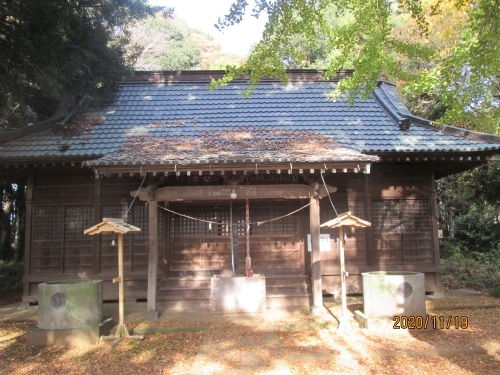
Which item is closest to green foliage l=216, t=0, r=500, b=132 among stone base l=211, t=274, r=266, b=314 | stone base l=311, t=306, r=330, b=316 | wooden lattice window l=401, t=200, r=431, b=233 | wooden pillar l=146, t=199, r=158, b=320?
wooden lattice window l=401, t=200, r=431, b=233

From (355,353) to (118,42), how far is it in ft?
35.6

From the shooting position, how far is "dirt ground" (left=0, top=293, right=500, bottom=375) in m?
5.10

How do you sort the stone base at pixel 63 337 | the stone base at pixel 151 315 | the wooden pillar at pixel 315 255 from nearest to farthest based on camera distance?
the stone base at pixel 63 337, the stone base at pixel 151 315, the wooden pillar at pixel 315 255

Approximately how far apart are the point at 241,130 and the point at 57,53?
4.56 m

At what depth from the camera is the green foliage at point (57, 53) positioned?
24.3ft

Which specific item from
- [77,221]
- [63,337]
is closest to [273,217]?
[77,221]

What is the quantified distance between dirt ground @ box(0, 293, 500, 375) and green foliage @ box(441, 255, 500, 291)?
10.5 ft

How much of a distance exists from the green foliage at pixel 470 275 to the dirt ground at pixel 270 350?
3198mm

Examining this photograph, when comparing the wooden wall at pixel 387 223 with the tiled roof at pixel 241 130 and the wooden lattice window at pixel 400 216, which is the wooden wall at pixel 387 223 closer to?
the wooden lattice window at pixel 400 216

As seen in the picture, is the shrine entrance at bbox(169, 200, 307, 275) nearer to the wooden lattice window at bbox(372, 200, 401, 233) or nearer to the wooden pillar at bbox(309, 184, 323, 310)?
the wooden pillar at bbox(309, 184, 323, 310)

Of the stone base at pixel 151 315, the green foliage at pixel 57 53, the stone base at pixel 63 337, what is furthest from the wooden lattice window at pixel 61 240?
the stone base at pixel 63 337

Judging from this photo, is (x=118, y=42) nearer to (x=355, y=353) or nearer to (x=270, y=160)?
(x=270, y=160)

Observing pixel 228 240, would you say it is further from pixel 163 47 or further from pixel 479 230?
pixel 163 47

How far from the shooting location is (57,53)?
8.16m
